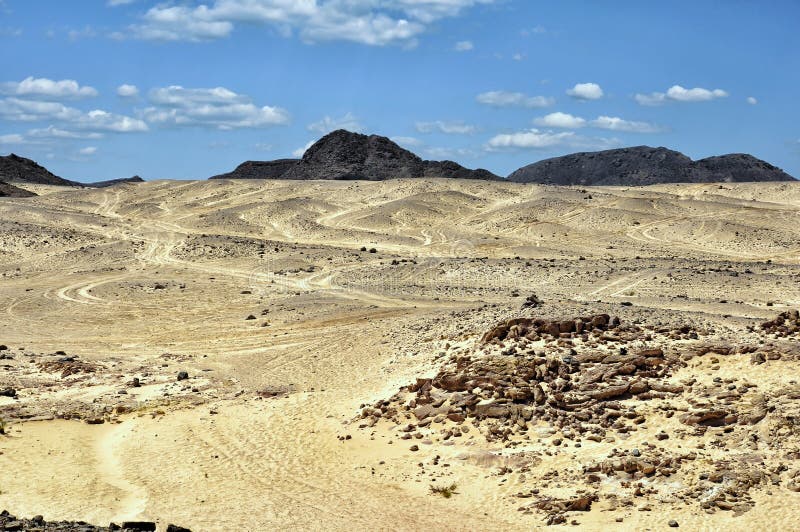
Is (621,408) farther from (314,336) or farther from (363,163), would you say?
(363,163)

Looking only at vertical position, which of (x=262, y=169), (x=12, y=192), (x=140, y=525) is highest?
(x=262, y=169)

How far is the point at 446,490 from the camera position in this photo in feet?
51.3

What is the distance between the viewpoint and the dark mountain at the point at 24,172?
4047 inches

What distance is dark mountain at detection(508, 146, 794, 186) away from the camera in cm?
12044

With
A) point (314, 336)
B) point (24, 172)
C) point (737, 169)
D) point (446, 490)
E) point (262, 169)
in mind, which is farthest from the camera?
point (737, 169)

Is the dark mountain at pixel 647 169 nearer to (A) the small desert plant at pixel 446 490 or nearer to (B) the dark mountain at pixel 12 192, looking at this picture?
(B) the dark mountain at pixel 12 192

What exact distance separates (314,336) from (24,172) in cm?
8720

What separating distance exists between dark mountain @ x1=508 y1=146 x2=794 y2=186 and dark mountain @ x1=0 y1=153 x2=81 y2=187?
211 feet

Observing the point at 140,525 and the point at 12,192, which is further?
the point at 12,192

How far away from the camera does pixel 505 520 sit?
14.5 metres

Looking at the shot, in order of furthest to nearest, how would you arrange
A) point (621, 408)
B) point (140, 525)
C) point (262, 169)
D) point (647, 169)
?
point (647, 169) → point (262, 169) → point (621, 408) → point (140, 525)

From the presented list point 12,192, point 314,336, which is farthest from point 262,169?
point 314,336

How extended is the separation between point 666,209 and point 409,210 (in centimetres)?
1833

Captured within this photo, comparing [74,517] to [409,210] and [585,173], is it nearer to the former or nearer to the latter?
[409,210]
